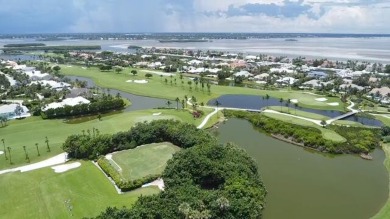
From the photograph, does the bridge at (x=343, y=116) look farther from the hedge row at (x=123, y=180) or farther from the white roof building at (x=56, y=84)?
the white roof building at (x=56, y=84)

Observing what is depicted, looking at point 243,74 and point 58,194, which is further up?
point 58,194

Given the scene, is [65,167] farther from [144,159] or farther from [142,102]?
[142,102]

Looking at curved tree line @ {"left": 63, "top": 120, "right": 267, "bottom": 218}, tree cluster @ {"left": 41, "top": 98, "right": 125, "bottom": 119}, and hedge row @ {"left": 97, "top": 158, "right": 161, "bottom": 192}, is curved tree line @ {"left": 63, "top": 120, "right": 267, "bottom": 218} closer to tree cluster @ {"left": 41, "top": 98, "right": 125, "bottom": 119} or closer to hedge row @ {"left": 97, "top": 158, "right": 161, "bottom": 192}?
hedge row @ {"left": 97, "top": 158, "right": 161, "bottom": 192}

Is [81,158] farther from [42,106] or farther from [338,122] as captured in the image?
[338,122]

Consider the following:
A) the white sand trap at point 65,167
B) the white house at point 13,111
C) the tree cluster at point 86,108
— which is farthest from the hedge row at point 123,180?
the white house at point 13,111

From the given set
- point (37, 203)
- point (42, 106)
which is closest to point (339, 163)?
point (37, 203)

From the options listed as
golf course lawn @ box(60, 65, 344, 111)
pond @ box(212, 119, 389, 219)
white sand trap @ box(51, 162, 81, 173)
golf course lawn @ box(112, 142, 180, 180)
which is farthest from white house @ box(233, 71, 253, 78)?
white sand trap @ box(51, 162, 81, 173)

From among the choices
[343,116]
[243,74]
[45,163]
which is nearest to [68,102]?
[45,163]
